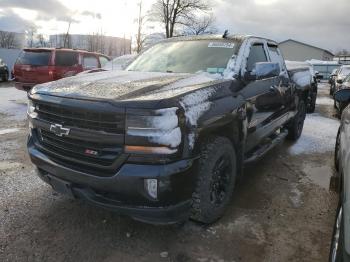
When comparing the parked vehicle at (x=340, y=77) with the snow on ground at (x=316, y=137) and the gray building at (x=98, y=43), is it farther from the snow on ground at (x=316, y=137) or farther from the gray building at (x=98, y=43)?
the gray building at (x=98, y=43)

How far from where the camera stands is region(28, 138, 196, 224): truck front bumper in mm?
2891

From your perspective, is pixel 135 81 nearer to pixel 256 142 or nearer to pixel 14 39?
pixel 256 142

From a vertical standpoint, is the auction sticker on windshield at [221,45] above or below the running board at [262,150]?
above

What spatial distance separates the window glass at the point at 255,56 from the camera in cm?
449

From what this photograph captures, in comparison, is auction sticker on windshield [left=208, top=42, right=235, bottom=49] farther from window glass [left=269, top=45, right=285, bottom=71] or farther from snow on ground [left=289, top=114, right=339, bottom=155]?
snow on ground [left=289, top=114, right=339, bottom=155]

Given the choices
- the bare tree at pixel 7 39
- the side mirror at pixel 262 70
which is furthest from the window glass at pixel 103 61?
the bare tree at pixel 7 39

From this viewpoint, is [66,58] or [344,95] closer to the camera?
[344,95]

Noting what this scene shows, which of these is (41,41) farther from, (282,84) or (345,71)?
(282,84)

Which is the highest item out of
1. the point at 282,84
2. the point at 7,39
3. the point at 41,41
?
the point at 7,39

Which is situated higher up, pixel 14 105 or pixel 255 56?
pixel 255 56

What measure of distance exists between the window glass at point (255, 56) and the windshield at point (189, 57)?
263 mm

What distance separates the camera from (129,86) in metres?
3.40

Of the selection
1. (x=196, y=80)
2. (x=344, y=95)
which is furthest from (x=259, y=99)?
(x=196, y=80)

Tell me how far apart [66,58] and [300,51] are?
2546 inches
